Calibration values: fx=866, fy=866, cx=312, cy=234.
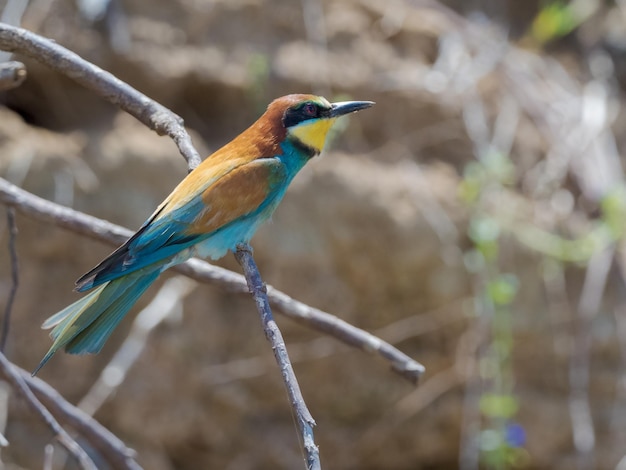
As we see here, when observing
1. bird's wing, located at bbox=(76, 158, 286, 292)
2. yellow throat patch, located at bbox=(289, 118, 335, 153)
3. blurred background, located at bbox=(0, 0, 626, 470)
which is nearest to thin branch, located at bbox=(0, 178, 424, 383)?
bird's wing, located at bbox=(76, 158, 286, 292)

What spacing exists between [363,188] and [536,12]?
147 cm

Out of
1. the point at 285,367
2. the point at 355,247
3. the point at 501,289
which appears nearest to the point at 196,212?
the point at 285,367

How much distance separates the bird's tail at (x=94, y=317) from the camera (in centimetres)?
191

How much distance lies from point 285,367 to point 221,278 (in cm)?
64

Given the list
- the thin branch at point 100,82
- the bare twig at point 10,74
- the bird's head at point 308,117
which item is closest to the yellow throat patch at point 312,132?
the bird's head at point 308,117

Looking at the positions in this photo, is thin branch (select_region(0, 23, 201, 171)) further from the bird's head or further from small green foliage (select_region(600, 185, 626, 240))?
small green foliage (select_region(600, 185, 626, 240))

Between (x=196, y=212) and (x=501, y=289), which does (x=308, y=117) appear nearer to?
(x=196, y=212)

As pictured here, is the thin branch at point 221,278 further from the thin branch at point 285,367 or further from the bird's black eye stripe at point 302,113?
the bird's black eye stripe at point 302,113

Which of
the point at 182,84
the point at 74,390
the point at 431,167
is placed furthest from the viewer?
the point at 431,167

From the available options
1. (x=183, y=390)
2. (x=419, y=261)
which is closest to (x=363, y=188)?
(x=419, y=261)

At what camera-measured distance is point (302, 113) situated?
7.93 ft

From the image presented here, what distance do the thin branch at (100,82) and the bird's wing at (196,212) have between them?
0.62ft

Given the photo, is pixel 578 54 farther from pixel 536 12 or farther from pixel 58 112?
pixel 58 112

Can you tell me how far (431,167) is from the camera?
3.53m
